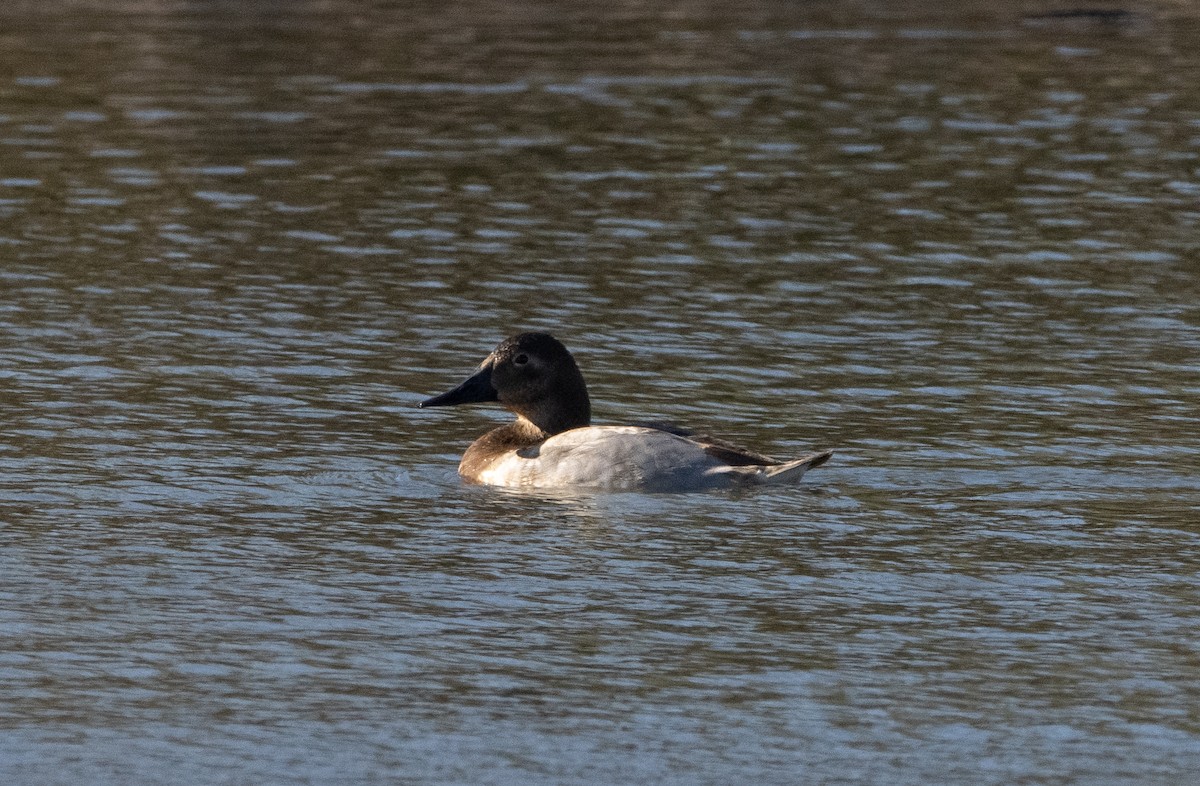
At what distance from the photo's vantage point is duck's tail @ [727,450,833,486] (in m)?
13.5

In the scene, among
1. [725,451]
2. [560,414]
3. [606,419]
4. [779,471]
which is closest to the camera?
[779,471]

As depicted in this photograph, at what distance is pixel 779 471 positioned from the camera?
13.6 meters

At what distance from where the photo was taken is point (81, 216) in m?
24.0

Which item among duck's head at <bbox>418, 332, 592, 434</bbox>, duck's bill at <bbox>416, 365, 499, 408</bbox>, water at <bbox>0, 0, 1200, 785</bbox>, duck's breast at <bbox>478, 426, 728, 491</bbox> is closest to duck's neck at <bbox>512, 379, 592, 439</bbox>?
duck's head at <bbox>418, 332, 592, 434</bbox>

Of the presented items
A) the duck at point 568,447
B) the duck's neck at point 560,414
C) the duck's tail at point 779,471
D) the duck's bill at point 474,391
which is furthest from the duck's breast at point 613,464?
the duck's bill at point 474,391

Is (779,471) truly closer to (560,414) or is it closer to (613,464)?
(613,464)

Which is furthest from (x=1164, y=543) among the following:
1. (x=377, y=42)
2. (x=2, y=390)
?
(x=377, y=42)

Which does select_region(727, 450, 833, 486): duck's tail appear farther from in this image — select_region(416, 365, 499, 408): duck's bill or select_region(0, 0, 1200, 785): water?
select_region(416, 365, 499, 408): duck's bill

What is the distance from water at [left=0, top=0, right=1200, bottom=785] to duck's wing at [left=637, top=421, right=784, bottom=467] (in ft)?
0.68

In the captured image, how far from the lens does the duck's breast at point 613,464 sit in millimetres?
13836

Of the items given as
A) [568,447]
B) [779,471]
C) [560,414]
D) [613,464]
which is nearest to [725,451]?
[779,471]

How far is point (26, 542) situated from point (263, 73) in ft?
74.8

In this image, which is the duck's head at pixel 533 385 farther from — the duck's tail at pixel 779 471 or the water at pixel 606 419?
the duck's tail at pixel 779 471

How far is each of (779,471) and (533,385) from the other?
2134 mm
